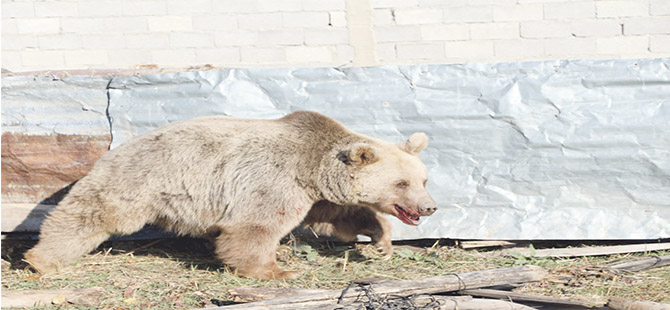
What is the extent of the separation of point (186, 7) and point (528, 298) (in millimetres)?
5582

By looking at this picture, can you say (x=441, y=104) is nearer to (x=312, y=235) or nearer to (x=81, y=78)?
(x=312, y=235)

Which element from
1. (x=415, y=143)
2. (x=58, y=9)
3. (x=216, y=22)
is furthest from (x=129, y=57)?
(x=415, y=143)

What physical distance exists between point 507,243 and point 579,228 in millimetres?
651

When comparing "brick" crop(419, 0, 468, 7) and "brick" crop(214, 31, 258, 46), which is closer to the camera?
"brick" crop(419, 0, 468, 7)

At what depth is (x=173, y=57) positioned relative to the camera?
8.47 metres

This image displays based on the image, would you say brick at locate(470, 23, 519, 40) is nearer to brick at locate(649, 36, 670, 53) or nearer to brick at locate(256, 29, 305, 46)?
brick at locate(649, 36, 670, 53)

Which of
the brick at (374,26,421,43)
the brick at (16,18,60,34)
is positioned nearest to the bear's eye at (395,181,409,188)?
the brick at (374,26,421,43)

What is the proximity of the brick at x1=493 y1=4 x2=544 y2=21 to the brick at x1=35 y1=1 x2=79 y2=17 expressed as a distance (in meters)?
5.21

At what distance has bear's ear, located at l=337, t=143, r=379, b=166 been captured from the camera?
535 cm

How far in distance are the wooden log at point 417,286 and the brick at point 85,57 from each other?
202 inches

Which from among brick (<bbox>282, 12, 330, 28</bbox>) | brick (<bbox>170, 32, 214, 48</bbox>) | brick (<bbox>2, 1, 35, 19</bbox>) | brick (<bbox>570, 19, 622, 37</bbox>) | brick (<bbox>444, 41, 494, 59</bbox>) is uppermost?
brick (<bbox>2, 1, 35, 19</bbox>)

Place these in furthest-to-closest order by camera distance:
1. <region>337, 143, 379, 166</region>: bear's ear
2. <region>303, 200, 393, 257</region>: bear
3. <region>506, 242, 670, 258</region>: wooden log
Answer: <region>303, 200, 393, 257</region>: bear < <region>506, 242, 670, 258</region>: wooden log < <region>337, 143, 379, 166</region>: bear's ear

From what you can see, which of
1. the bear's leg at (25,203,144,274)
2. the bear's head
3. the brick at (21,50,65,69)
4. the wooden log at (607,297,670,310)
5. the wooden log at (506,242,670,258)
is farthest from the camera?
the brick at (21,50,65,69)

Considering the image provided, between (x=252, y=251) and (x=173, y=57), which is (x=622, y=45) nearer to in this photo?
(x=252, y=251)
